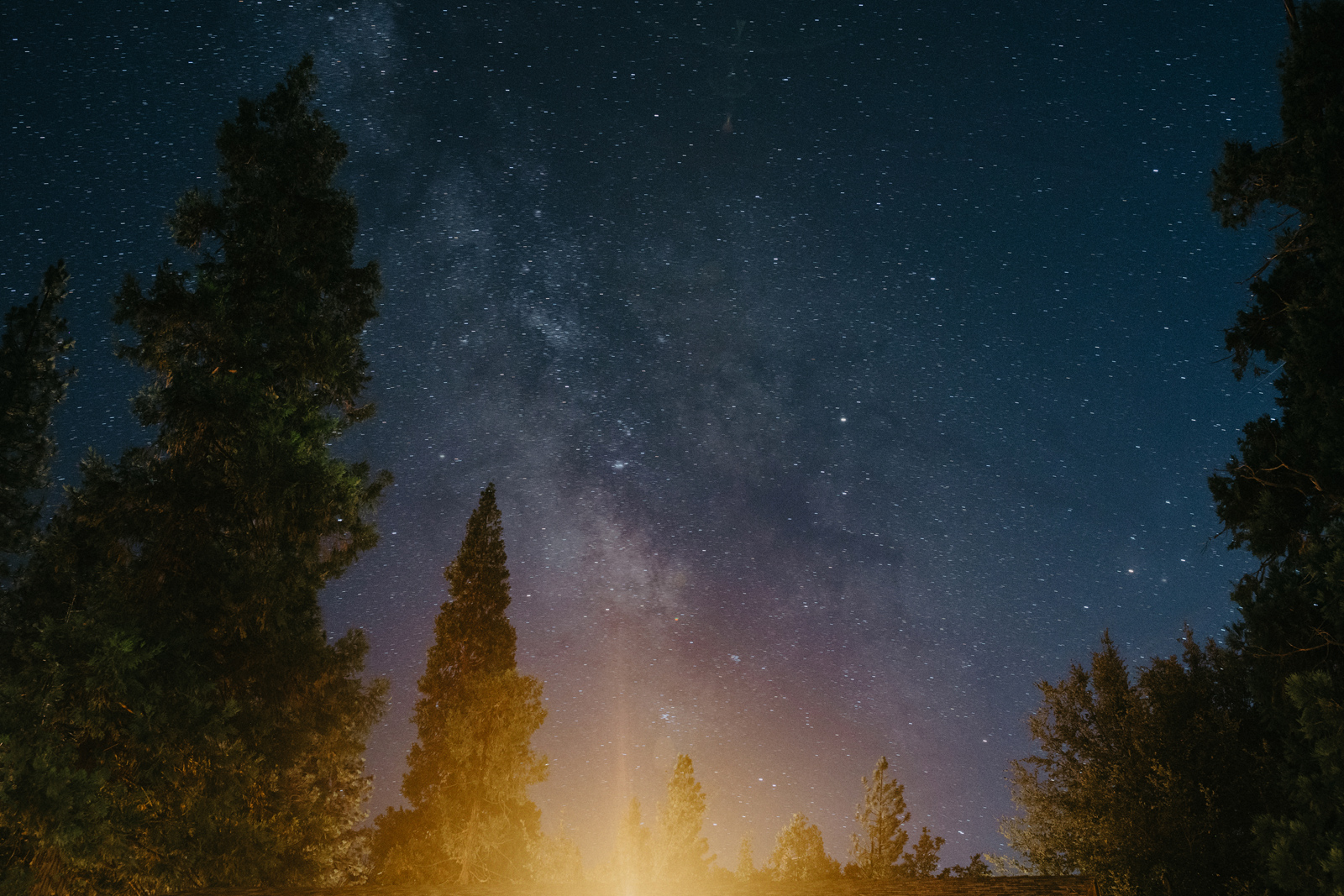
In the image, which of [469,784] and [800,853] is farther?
[800,853]

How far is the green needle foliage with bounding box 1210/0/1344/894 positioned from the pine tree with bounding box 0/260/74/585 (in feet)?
110

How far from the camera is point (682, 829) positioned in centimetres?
3812

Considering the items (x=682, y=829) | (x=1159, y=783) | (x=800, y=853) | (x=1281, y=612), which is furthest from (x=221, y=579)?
(x=800, y=853)

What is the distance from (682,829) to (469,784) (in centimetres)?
1746

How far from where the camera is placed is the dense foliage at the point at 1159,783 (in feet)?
65.2

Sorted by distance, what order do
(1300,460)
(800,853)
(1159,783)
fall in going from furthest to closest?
1. (800,853)
2. (1159,783)
3. (1300,460)

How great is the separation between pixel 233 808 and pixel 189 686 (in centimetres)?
225

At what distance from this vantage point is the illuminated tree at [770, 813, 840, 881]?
46.1 m

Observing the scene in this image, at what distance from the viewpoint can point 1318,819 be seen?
1080cm

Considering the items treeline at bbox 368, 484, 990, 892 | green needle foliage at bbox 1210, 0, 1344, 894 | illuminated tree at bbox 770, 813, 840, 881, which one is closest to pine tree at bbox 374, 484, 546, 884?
treeline at bbox 368, 484, 990, 892

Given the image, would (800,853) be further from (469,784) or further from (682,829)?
(469,784)

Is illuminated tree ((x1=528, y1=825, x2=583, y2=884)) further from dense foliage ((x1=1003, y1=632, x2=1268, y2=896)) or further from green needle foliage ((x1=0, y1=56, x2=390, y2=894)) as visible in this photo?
dense foliage ((x1=1003, y1=632, x2=1268, y2=896))

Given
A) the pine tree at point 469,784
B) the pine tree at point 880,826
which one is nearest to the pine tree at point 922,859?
the pine tree at point 880,826

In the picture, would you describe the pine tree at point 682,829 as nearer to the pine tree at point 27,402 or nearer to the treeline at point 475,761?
the treeline at point 475,761
